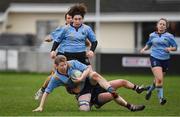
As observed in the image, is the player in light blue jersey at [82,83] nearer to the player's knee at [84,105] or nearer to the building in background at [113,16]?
the player's knee at [84,105]

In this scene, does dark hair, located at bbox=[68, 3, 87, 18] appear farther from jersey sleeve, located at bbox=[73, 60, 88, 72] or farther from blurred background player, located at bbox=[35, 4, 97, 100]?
jersey sleeve, located at bbox=[73, 60, 88, 72]

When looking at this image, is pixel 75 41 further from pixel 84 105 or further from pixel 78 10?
pixel 84 105

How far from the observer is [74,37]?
16.3 meters

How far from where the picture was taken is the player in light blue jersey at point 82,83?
1535 cm

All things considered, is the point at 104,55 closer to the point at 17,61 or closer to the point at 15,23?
the point at 17,61

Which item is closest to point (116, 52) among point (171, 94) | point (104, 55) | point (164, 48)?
point (104, 55)

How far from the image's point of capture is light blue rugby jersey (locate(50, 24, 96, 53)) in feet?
53.6

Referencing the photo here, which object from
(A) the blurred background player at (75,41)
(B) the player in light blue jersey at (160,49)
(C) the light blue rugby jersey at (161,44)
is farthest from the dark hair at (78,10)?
(C) the light blue rugby jersey at (161,44)

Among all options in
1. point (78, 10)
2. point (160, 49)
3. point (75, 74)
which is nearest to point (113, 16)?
point (160, 49)

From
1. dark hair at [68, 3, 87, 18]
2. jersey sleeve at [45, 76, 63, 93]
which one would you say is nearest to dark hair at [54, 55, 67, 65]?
jersey sleeve at [45, 76, 63, 93]

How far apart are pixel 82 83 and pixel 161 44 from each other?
3886mm

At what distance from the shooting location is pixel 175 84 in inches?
1054

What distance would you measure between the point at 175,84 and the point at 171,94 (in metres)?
5.35

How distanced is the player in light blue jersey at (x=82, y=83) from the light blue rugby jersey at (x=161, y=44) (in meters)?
3.25
